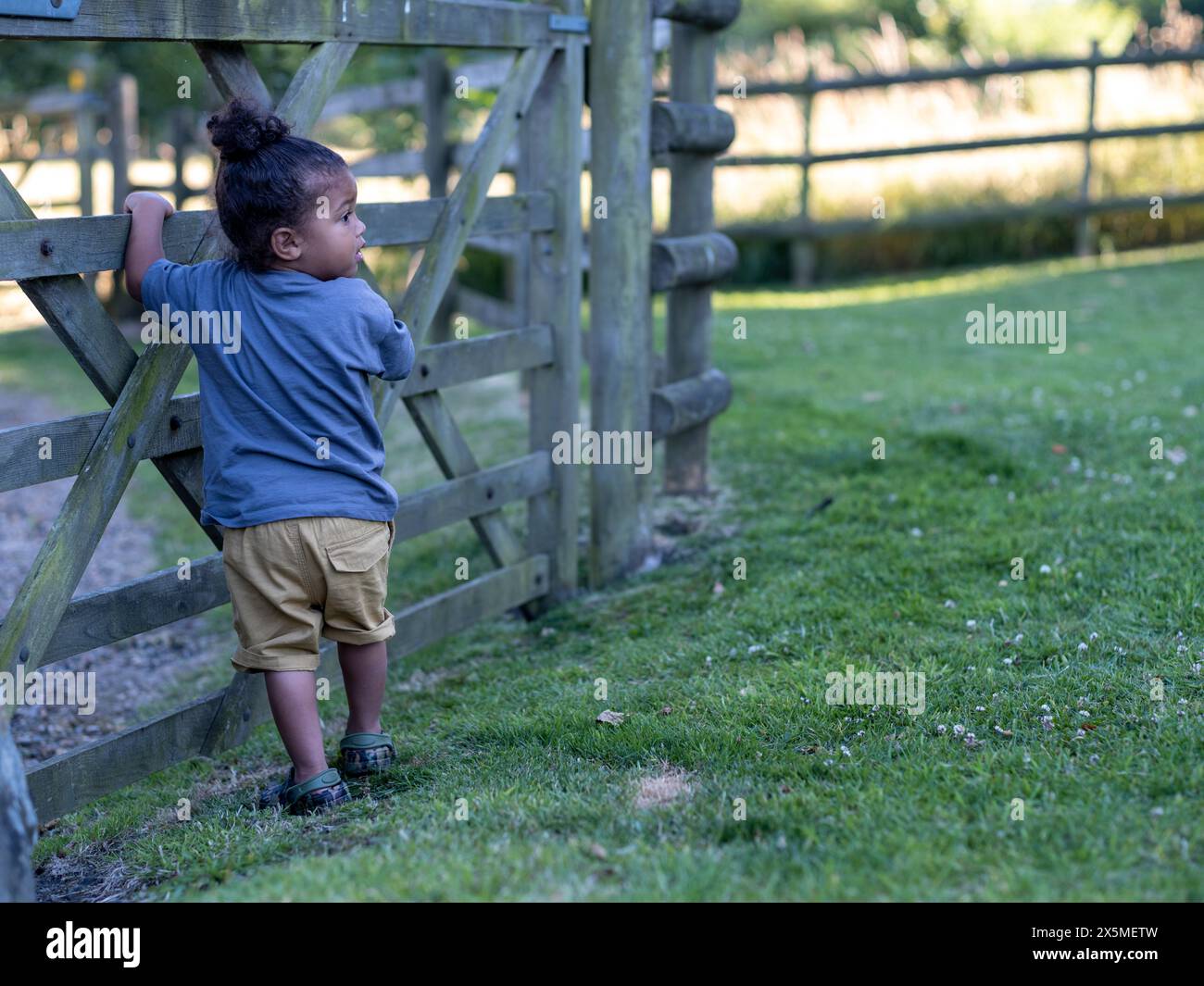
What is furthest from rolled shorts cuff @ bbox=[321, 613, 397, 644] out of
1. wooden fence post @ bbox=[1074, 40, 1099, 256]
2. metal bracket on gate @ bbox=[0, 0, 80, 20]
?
wooden fence post @ bbox=[1074, 40, 1099, 256]

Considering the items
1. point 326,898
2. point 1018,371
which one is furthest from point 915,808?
point 1018,371

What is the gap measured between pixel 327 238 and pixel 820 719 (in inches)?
72.7

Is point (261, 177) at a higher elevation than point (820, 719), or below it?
higher

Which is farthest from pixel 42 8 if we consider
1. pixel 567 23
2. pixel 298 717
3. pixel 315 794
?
pixel 567 23

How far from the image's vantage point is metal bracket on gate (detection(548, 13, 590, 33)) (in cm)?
485

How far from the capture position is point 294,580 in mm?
3383

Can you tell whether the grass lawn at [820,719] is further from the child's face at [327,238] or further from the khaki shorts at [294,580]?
the child's face at [327,238]

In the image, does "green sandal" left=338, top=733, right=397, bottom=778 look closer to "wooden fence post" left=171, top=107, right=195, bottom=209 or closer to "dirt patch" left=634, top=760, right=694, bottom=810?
"dirt patch" left=634, top=760, right=694, bottom=810

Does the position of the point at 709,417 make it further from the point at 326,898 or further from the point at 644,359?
the point at 326,898

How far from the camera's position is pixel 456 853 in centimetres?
290

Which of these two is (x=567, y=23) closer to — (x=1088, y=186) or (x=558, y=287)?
(x=558, y=287)

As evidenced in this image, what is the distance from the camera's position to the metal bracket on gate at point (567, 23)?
→ 15.9 feet

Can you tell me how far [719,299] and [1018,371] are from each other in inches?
210

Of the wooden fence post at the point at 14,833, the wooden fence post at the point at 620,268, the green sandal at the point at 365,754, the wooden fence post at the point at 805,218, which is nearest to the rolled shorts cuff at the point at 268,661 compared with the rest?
the green sandal at the point at 365,754
